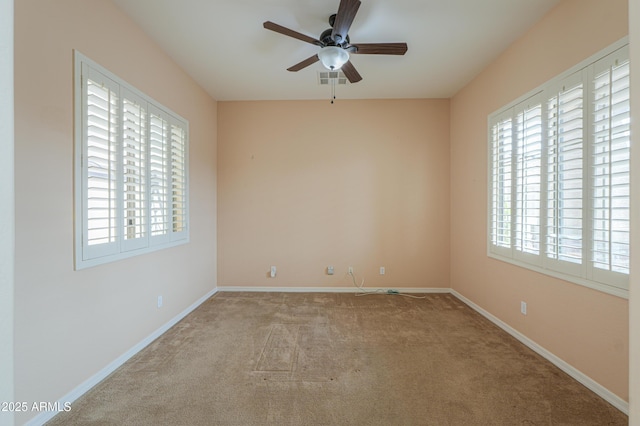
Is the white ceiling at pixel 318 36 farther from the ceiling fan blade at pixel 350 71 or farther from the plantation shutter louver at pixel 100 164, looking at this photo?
the plantation shutter louver at pixel 100 164

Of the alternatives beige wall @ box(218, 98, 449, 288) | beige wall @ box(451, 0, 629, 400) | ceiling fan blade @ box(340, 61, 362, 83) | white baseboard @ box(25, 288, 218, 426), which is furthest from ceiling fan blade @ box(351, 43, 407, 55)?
white baseboard @ box(25, 288, 218, 426)

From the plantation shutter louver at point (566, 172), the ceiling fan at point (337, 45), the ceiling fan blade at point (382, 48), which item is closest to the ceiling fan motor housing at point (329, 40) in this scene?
the ceiling fan at point (337, 45)

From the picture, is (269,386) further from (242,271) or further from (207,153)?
(207,153)

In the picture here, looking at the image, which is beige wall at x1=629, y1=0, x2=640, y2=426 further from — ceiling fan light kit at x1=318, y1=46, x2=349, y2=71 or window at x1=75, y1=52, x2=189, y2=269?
window at x1=75, y1=52, x2=189, y2=269

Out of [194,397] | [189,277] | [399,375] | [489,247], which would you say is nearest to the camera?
[194,397]

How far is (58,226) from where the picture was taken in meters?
1.81

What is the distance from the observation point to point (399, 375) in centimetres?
218

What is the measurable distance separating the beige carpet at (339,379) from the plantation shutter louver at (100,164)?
3.70ft

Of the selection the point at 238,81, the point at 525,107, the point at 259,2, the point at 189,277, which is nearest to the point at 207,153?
Answer: the point at 238,81

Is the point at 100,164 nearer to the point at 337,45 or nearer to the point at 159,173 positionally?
the point at 159,173

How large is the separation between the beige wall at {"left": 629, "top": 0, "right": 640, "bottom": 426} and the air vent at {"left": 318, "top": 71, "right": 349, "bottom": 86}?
3079 mm

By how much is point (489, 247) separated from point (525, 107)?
5.20ft

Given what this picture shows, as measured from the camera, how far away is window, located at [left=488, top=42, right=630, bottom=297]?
1.82 meters

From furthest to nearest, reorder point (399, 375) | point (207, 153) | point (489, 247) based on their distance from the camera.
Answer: point (207, 153) → point (489, 247) → point (399, 375)
